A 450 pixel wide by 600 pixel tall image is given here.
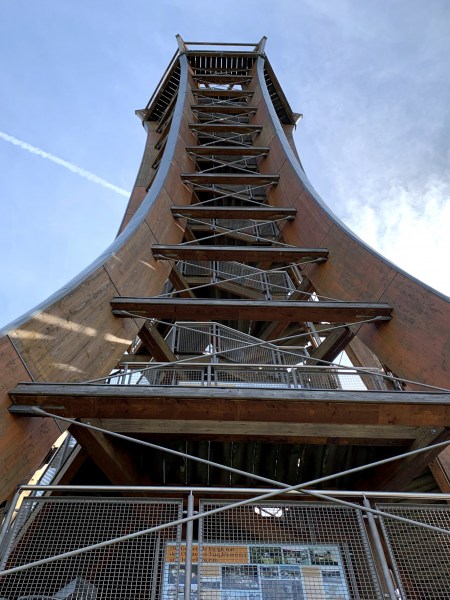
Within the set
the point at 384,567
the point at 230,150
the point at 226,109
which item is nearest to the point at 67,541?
the point at 384,567

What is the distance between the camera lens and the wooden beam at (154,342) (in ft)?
22.0

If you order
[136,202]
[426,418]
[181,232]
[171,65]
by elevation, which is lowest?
[426,418]

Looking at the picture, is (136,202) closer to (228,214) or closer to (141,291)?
(228,214)

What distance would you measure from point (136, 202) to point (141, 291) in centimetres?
806

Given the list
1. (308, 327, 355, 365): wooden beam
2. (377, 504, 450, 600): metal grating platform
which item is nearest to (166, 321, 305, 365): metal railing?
(308, 327, 355, 365): wooden beam

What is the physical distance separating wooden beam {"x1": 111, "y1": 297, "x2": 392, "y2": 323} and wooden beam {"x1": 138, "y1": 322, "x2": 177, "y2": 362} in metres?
0.67

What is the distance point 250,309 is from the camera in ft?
19.6

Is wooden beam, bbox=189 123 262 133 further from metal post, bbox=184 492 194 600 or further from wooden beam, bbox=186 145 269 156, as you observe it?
metal post, bbox=184 492 194 600

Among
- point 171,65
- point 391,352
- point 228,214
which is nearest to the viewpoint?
point 391,352

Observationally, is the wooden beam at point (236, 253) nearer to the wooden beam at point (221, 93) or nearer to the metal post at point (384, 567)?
the metal post at point (384, 567)

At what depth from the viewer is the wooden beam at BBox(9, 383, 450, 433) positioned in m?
3.77

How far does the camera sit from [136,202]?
1423cm

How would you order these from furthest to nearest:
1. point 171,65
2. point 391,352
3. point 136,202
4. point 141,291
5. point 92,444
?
point 171,65, point 136,202, point 141,291, point 391,352, point 92,444

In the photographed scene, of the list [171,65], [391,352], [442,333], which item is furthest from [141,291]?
[171,65]
